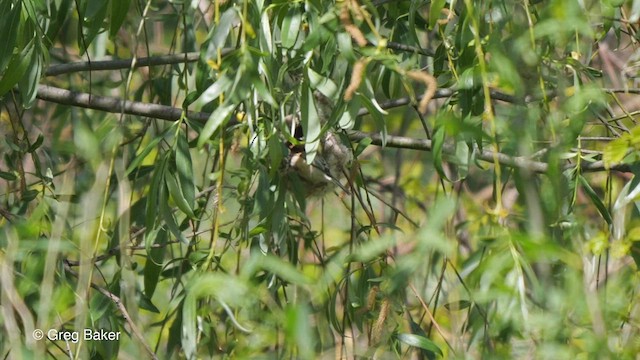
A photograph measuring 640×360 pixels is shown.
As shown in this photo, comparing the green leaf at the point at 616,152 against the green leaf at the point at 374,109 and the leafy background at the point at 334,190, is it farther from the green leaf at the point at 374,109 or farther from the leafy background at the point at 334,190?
the green leaf at the point at 374,109

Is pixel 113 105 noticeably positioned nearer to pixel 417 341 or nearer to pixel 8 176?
pixel 8 176

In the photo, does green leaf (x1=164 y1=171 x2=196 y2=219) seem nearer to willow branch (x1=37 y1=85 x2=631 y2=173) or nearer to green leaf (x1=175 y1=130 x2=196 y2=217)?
green leaf (x1=175 y1=130 x2=196 y2=217)

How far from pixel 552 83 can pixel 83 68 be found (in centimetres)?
96

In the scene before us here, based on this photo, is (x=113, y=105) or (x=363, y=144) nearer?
(x=363, y=144)

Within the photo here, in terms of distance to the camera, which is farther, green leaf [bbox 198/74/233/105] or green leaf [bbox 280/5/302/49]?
green leaf [bbox 280/5/302/49]

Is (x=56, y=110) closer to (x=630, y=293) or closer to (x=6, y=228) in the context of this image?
(x=6, y=228)

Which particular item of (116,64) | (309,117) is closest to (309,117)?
(309,117)

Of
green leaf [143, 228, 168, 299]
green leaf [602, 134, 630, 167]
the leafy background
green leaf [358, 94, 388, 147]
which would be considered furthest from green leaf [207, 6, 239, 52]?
green leaf [602, 134, 630, 167]

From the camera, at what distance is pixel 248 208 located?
185 cm

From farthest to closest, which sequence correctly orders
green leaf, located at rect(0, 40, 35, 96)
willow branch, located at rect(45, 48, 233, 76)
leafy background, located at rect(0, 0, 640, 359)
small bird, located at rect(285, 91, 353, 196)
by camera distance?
willow branch, located at rect(45, 48, 233, 76)
small bird, located at rect(285, 91, 353, 196)
green leaf, located at rect(0, 40, 35, 96)
leafy background, located at rect(0, 0, 640, 359)

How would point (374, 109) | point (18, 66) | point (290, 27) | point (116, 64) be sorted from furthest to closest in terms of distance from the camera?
Answer: point (116, 64), point (18, 66), point (290, 27), point (374, 109)

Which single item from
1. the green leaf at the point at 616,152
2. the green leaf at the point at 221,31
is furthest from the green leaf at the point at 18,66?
the green leaf at the point at 616,152

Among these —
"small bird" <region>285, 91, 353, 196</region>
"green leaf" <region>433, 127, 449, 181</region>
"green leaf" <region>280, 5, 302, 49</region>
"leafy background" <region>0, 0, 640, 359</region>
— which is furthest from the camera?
"small bird" <region>285, 91, 353, 196</region>

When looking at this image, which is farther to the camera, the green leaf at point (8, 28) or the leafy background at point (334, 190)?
the green leaf at point (8, 28)
